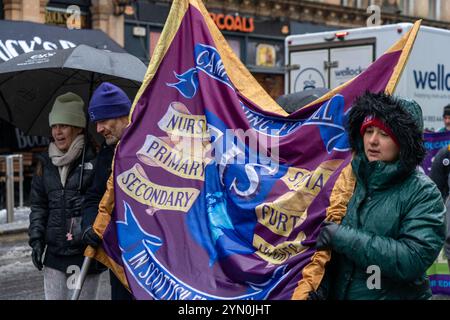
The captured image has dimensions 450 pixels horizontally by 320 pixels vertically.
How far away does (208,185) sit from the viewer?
389 centimetres

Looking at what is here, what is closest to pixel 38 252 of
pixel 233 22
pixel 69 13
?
pixel 69 13

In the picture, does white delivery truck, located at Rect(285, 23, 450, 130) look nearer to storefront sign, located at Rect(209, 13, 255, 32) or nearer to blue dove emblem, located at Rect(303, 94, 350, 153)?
blue dove emblem, located at Rect(303, 94, 350, 153)

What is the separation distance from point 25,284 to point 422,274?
614cm

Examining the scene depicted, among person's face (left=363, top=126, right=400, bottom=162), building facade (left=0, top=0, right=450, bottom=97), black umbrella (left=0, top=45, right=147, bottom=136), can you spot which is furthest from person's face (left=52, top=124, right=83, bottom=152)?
building facade (left=0, top=0, right=450, bottom=97)

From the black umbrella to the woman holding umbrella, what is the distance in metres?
0.48

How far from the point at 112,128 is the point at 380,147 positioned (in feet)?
6.56

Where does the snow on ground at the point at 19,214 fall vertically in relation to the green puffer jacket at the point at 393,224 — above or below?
below

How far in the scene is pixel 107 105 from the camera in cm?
436

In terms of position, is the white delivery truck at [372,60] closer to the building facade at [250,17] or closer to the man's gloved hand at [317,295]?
the man's gloved hand at [317,295]

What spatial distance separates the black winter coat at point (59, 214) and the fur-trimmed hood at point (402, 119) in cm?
209

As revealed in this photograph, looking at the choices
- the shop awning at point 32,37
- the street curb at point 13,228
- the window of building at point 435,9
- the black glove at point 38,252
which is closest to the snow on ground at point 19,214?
the street curb at point 13,228

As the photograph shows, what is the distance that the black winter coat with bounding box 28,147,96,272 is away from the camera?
4473 mm

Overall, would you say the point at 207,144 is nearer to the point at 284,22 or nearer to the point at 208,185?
the point at 208,185

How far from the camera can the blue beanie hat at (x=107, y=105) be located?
435cm
